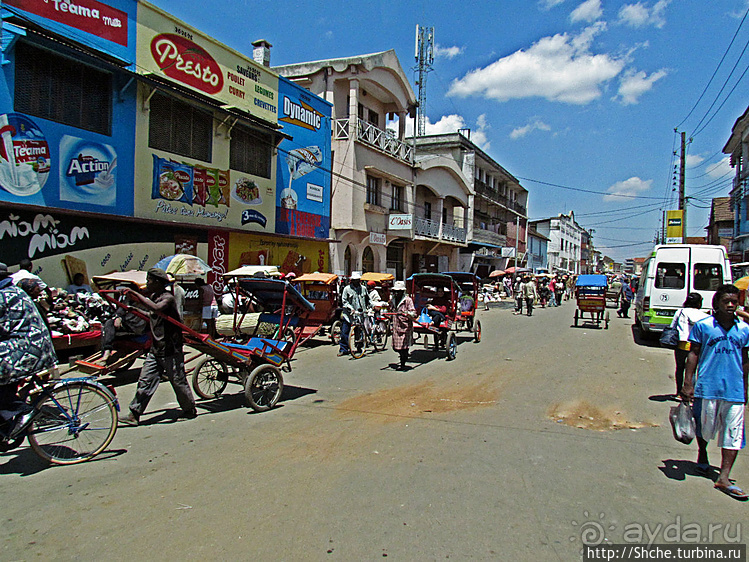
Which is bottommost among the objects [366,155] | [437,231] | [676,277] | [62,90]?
[676,277]

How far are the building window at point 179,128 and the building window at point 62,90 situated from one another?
1.35 metres

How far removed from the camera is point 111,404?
496cm

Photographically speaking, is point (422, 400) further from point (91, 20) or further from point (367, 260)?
point (367, 260)

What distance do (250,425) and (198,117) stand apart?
37.5 feet

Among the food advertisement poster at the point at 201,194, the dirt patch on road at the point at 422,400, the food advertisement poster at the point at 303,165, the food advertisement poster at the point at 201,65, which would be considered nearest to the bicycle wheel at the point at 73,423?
the dirt patch on road at the point at 422,400

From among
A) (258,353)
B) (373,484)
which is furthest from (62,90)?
(373,484)

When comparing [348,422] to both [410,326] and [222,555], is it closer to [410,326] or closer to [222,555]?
[222,555]

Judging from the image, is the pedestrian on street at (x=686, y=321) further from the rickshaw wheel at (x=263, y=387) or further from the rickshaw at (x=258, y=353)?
the rickshaw wheel at (x=263, y=387)

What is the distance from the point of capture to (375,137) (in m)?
23.7

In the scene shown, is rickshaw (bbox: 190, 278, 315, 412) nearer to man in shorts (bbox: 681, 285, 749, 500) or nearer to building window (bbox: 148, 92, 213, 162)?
man in shorts (bbox: 681, 285, 749, 500)

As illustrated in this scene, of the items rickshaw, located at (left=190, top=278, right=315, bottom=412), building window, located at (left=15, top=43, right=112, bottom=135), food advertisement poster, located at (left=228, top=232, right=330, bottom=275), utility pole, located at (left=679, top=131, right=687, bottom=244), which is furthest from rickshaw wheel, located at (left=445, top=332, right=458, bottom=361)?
utility pole, located at (left=679, top=131, right=687, bottom=244)

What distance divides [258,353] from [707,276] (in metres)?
13.3

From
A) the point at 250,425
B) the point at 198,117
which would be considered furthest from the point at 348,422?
the point at 198,117

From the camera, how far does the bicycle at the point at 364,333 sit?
38.9 ft
